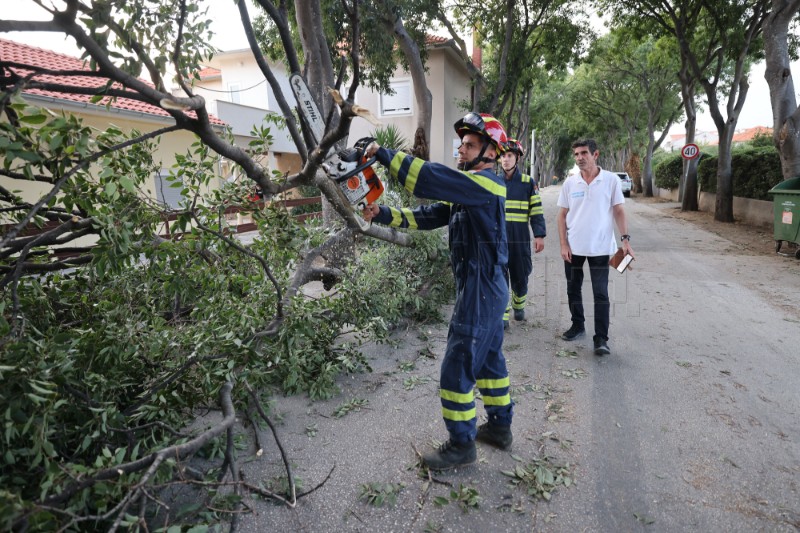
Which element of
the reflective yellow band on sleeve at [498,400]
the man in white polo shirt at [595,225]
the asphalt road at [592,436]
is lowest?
the asphalt road at [592,436]

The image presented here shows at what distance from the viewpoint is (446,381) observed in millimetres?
2574

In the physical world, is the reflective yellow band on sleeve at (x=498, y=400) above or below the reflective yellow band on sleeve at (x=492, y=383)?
below

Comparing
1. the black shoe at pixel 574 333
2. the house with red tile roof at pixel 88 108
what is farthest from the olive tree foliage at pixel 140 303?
the house with red tile roof at pixel 88 108

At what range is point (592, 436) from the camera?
299 centimetres

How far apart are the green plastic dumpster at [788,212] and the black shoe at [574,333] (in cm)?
627

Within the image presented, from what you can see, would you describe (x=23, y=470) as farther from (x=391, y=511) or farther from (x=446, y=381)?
(x=446, y=381)

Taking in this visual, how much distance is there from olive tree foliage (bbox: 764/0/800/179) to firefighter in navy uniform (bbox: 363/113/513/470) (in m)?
10.3

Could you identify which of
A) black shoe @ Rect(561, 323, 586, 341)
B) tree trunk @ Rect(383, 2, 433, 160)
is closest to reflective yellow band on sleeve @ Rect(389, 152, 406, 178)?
black shoe @ Rect(561, 323, 586, 341)

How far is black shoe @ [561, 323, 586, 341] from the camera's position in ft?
15.3

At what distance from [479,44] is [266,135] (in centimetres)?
1582

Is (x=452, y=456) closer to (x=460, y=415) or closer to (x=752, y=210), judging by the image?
(x=460, y=415)

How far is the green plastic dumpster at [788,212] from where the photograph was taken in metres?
8.13

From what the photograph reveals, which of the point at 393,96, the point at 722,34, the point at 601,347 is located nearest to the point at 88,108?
the point at 601,347

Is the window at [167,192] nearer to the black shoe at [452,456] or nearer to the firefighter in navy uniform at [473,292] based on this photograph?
the firefighter in navy uniform at [473,292]
